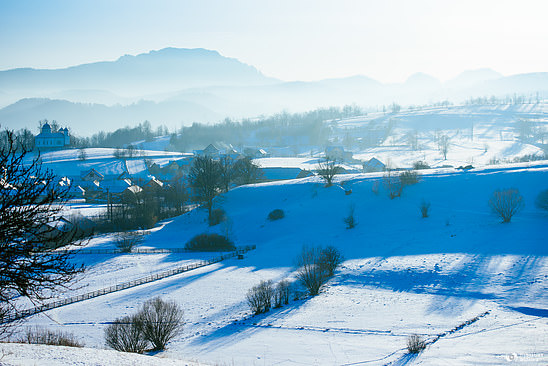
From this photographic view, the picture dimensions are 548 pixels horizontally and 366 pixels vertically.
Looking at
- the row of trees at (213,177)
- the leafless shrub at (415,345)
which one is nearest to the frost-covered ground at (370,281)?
the leafless shrub at (415,345)

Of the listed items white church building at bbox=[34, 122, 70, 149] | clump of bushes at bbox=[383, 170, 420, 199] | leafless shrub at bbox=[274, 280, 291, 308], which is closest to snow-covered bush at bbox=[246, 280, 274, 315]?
leafless shrub at bbox=[274, 280, 291, 308]

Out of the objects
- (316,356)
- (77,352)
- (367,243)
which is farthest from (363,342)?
(367,243)

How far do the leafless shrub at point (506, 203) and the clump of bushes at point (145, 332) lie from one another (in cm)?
2946

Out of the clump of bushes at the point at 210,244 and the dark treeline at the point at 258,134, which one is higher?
the dark treeline at the point at 258,134

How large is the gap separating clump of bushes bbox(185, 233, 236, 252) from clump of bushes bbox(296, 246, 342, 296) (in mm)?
10110

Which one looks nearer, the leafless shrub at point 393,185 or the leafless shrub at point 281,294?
the leafless shrub at point 281,294

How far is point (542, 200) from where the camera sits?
39000mm

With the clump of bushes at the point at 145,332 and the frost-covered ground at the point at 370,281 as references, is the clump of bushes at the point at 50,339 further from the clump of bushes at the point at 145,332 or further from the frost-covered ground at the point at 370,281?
the clump of bushes at the point at 145,332

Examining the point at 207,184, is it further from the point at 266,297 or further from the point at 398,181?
the point at 266,297

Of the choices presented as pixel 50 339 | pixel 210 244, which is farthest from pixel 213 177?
pixel 50 339

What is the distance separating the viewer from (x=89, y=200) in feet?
228

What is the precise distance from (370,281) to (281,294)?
22.2 feet

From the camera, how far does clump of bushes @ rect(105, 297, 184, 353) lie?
1872 centimetres

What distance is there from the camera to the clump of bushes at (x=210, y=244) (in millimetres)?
41906
